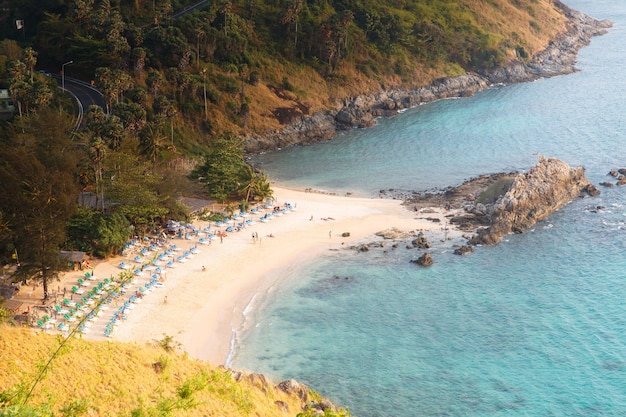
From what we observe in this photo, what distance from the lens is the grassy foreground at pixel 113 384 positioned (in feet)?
108

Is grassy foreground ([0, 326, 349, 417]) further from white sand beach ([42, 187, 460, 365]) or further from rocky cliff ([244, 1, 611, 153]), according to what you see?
rocky cliff ([244, 1, 611, 153])

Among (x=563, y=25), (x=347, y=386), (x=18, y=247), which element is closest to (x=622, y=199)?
(x=347, y=386)

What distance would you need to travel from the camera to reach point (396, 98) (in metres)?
142

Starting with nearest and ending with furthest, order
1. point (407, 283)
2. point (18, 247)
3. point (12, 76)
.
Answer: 1. point (18, 247)
2. point (407, 283)
3. point (12, 76)

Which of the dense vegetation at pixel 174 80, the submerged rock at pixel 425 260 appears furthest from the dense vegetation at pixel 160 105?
the submerged rock at pixel 425 260

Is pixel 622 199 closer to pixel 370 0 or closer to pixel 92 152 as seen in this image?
pixel 92 152

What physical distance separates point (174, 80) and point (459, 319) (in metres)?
66.8

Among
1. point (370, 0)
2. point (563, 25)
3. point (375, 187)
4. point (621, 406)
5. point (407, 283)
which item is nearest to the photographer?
point (621, 406)

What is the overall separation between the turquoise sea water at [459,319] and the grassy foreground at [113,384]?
13306 millimetres

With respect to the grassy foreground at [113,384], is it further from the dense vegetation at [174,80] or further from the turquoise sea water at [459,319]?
the dense vegetation at [174,80]

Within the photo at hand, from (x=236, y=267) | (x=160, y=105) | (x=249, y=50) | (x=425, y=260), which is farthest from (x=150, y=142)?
(x=249, y=50)

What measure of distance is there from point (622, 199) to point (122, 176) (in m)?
61.1

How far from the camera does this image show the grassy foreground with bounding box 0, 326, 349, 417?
32.9m

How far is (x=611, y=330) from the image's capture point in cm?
6353
